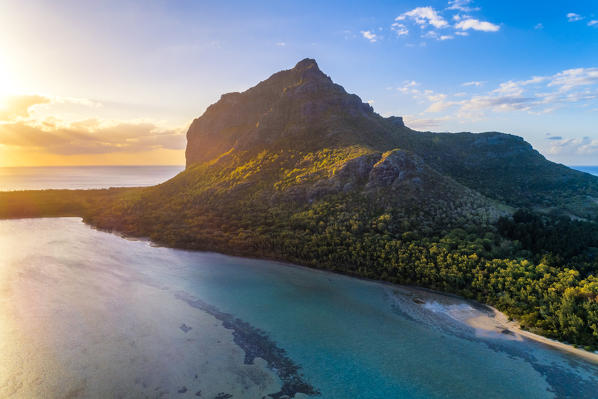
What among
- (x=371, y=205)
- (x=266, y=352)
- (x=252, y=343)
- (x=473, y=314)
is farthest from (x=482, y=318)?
(x=371, y=205)

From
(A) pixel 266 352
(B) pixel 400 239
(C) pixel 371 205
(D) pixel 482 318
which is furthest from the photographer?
(C) pixel 371 205

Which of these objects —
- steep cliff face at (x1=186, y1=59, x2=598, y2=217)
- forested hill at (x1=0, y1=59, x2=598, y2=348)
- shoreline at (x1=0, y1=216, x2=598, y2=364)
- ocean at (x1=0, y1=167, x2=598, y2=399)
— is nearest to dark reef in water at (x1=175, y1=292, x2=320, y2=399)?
ocean at (x1=0, y1=167, x2=598, y2=399)

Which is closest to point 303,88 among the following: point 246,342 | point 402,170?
point 402,170

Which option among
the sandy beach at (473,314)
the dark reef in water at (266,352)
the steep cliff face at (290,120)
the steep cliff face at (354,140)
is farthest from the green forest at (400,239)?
the dark reef in water at (266,352)

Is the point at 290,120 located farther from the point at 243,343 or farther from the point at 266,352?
the point at 266,352

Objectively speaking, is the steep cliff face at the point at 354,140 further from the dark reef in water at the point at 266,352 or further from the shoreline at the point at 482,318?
the dark reef in water at the point at 266,352
